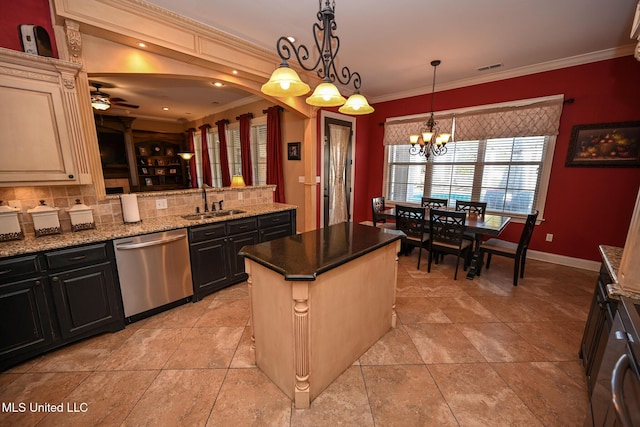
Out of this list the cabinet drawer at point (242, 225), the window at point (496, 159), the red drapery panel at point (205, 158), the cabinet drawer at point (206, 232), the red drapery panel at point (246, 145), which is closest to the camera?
the cabinet drawer at point (206, 232)

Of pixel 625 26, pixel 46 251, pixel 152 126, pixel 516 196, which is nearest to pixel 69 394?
pixel 46 251

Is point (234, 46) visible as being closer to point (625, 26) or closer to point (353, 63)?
point (353, 63)

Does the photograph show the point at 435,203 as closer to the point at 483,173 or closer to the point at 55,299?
the point at 483,173

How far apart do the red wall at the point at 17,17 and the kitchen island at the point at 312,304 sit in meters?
2.33

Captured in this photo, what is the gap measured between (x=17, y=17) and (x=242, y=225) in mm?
2359

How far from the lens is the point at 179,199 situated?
2.92 m

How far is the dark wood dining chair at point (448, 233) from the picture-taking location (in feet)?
10.2

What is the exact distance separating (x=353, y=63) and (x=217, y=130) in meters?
4.12

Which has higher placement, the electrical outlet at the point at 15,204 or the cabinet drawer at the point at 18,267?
the electrical outlet at the point at 15,204

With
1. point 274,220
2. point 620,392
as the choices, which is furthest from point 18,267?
point 620,392

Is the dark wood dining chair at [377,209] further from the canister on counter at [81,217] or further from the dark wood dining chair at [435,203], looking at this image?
the canister on counter at [81,217]

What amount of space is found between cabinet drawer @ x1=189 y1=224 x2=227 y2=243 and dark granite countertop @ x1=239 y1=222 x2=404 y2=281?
1126mm

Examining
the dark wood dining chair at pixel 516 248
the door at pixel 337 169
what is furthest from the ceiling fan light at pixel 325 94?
the door at pixel 337 169

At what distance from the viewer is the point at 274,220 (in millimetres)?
3326
